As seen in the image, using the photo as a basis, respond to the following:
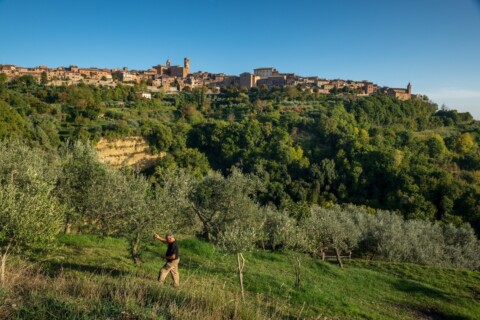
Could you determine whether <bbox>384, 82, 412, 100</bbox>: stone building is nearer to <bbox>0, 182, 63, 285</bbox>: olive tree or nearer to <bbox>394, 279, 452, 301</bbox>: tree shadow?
<bbox>394, 279, 452, 301</bbox>: tree shadow

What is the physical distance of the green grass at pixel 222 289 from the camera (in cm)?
504

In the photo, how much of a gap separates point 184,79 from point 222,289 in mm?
109674

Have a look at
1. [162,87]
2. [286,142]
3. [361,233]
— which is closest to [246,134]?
[286,142]

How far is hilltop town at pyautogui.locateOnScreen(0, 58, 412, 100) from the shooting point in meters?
82.2

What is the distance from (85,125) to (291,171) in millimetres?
29539

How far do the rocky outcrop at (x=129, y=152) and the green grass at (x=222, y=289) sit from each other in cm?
3042

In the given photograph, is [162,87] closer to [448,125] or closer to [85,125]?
[85,125]

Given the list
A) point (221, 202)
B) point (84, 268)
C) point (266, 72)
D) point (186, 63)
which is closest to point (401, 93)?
point (266, 72)

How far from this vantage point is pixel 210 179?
20734 mm

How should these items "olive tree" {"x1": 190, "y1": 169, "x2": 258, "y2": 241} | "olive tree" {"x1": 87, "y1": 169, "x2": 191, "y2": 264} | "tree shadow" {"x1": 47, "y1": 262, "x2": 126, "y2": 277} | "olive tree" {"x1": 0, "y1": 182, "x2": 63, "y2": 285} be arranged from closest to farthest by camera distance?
"olive tree" {"x1": 0, "y1": 182, "x2": 63, "y2": 285} → "tree shadow" {"x1": 47, "y1": 262, "x2": 126, "y2": 277} → "olive tree" {"x1": 87, "y1": 169, "x2": 191, "y2": 264} → "olive tree" {"x1": 190, "y1": 169, "x2": 258, "y2": 241}

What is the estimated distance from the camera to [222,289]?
Result: 9016 mm

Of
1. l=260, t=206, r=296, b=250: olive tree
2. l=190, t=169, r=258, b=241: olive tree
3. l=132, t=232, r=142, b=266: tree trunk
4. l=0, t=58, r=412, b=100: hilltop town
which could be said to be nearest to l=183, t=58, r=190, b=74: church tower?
l=0, t=58, r=412, b=100: hilltop town

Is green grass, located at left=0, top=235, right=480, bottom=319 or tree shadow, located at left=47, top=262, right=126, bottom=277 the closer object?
green grass, located at left=0, top=235, right=480, bottom=319

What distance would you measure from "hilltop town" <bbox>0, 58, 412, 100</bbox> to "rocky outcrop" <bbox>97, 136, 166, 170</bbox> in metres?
28.4
